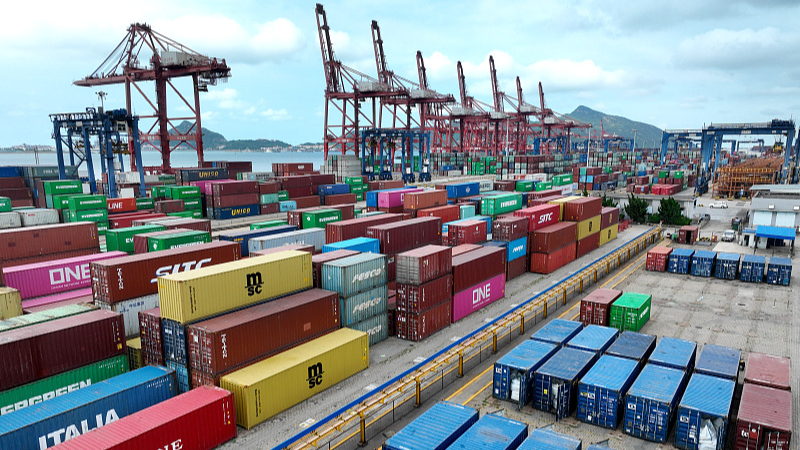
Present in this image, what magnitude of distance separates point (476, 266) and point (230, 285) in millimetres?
16551

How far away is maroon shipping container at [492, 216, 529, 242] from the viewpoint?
37.8 meters

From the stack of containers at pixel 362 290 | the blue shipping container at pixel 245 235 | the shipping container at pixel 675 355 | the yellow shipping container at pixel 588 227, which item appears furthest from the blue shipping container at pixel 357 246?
the yellow shipping container at pixel 588 227

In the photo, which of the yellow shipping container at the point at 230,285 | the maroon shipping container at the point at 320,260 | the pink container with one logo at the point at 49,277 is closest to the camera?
the yellow shipping container at the point at 230,285

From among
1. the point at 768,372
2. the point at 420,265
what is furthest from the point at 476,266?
the point at 768,372

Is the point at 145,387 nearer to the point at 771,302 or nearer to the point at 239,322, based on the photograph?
the point at 239,322

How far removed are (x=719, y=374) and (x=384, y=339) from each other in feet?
52.6

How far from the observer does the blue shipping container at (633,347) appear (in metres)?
21.6

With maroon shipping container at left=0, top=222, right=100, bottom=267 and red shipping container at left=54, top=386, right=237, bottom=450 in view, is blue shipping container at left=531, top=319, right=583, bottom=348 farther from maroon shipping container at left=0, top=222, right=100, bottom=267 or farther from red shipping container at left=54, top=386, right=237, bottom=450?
maroon shipping container at left=0, top=222, right=100, bottom=267

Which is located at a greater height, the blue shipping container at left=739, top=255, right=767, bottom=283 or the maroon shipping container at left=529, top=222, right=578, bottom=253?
the maroon shipping container at left=529, top=222, right=578, bottom=253

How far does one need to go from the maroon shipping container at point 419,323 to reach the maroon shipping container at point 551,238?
16.0 metres

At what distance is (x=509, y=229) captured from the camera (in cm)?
3769

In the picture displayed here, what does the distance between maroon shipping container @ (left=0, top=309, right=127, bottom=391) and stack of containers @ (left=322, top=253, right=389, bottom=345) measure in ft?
31.3

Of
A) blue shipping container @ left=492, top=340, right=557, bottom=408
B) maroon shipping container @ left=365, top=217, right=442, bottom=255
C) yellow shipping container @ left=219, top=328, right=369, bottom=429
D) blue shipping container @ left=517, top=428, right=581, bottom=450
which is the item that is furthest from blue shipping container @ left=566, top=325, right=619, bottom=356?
maroon shipping container @ left=365, top=217, right=442, bottom=255

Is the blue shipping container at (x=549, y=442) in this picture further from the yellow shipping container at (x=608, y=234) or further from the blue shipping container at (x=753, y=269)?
the yellow shipping container at (x=608, y=234)
